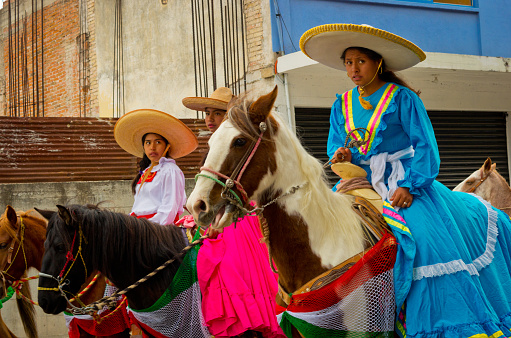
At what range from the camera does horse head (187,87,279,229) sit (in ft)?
8.88

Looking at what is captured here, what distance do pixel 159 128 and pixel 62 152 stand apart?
12.1 feet

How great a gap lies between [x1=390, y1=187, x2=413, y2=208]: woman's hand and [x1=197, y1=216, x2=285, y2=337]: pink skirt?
136 cm

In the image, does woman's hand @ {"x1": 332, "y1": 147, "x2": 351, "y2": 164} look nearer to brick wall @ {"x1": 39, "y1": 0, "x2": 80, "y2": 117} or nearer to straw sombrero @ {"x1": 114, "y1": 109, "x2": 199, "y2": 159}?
straw sombrero @ {"x1": 114, "y1": 109, "x2": 199, "y2": 159}

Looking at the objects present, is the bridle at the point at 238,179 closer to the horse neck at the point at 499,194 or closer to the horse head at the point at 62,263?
the horse head at the point at 62,263

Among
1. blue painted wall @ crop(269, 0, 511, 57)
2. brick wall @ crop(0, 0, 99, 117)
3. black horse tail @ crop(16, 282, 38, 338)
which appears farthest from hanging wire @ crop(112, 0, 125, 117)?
black horse tail @ crop(16, 282, 38, 338)

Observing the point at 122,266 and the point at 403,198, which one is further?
the point at 122,266

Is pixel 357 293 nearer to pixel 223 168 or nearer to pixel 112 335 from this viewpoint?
pixel 223 168

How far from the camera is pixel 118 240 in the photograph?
405cm

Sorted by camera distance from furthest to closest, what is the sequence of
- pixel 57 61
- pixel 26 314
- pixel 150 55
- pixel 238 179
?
pixel 57 61
pixel 150 55
pixel 26 314
pixel 238 179

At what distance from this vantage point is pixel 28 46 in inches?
645

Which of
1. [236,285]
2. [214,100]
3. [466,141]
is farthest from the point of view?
[466,141]

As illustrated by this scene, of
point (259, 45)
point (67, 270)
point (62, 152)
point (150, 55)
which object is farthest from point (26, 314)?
point (150, 55)

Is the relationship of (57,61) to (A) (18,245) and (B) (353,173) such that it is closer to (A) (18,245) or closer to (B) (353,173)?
(A) (18,245)

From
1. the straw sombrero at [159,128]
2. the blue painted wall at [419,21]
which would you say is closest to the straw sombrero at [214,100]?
the straw sombrero at [159,128]
